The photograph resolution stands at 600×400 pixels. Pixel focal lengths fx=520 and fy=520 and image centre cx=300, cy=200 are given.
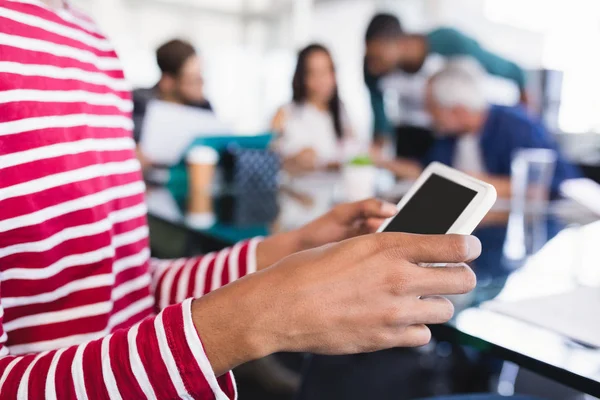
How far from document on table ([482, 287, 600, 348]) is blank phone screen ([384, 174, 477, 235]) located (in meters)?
0.18

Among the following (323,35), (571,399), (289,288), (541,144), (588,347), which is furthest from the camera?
(323,35)

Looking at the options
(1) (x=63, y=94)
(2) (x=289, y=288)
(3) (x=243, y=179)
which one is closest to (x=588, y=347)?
(2) (x=289, y=288)

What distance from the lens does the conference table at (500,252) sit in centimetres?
56

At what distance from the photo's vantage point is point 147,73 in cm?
408

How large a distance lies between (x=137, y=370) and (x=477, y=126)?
5.98 ft

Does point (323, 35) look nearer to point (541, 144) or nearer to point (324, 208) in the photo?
point (541, 144)

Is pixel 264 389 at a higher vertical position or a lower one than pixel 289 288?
lower

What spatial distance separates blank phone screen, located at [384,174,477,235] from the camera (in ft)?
1.74

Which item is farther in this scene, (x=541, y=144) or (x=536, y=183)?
(x=541, y=144)

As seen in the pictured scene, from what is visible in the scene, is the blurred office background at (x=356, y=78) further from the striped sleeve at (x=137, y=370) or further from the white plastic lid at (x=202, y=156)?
the striped sleeve at (x=137, y=370)

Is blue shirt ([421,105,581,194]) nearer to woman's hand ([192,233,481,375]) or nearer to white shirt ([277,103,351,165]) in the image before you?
white shirt ([277,103,351,165])

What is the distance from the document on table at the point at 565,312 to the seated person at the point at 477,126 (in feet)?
3.97

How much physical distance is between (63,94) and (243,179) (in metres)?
0.94

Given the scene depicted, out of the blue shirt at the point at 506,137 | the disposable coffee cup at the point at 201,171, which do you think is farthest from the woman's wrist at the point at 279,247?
the blue shirt at the point at 506,137
